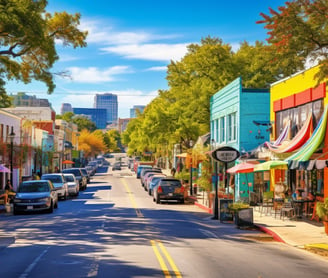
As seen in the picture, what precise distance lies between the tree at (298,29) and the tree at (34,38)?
12432mm

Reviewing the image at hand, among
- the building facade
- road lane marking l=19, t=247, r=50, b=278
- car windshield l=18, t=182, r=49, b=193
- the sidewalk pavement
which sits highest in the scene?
the building facade

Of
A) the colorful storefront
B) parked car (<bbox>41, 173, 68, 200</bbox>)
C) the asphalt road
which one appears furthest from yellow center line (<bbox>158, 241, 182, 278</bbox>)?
parked car (<bbox>41, 173, 68, 200</bbox>)

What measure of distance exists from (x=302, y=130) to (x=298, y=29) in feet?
28.5

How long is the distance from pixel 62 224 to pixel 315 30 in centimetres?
1173

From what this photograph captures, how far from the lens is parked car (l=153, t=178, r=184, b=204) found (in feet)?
107

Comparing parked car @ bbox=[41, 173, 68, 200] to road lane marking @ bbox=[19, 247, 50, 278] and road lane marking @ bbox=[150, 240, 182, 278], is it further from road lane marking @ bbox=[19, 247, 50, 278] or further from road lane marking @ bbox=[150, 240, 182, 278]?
road lane marking @ bbox=[19, 247, 50, 278]

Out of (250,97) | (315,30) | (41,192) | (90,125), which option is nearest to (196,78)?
(250,97)

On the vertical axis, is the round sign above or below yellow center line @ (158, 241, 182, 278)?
above

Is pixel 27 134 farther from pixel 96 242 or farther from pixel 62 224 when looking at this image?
pixel 96 242

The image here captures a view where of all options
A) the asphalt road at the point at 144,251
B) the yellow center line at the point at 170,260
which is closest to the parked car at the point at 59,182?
the asphalt road at the point at 144,251

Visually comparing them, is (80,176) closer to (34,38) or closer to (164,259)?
(34,38)

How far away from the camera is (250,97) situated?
35062 mm

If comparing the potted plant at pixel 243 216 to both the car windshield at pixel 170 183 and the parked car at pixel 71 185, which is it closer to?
Result: the car windshield at pixel 170 183

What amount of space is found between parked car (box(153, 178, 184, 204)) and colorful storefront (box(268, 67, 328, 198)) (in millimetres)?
6228
